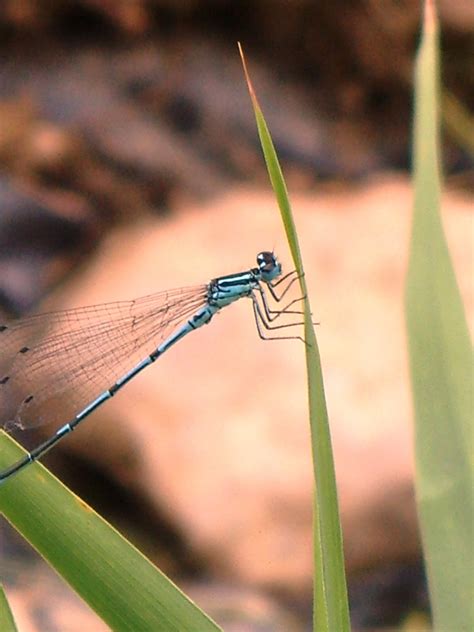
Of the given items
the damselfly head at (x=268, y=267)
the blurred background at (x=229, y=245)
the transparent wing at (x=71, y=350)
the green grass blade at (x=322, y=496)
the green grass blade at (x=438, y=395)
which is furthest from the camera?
the blurred background at (x=229, y=245)

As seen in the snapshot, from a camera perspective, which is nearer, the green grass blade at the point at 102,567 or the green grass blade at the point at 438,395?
the green grass blade at the point at 102,567

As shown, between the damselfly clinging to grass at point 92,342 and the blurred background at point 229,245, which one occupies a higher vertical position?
the blurred background at point 229,245

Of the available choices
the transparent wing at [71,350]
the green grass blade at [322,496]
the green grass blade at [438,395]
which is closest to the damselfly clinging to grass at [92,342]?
the transparent wing at [71,350]

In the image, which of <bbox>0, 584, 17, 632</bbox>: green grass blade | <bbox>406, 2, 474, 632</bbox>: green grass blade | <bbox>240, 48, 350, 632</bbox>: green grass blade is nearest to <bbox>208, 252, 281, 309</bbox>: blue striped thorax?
<bbox>406, 2, 474, 632</bbox>: green grass blade

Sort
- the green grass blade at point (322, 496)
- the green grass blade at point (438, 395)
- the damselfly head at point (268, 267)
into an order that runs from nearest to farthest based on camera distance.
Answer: the green grass blade at point (322, 496) → the green grass blade at point (438, 395) → the damselfly head at point (268, 267)

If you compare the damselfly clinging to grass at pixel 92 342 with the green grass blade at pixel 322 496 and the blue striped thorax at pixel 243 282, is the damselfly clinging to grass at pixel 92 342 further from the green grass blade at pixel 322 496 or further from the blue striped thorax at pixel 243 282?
the green grass blade at pixel 322 496

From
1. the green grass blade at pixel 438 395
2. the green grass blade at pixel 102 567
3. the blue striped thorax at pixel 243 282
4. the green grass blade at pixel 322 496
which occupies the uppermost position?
the blue striped thorax at pixel 243 282

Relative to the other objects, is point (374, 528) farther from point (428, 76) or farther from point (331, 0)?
point (331, 0)
